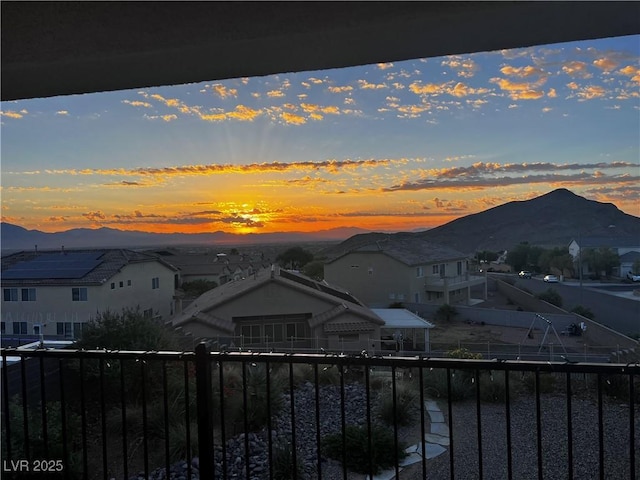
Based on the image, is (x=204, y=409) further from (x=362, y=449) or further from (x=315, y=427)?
(x=362, y=449)

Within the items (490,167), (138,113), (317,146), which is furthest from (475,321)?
(138,113)

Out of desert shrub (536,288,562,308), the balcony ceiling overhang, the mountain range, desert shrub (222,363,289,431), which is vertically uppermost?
the balcony ceiling overhang

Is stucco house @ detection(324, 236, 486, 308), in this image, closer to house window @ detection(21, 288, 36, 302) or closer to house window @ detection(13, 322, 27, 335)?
house window @ detection(21, 288, 36, 302)

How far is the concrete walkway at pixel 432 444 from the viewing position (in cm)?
339

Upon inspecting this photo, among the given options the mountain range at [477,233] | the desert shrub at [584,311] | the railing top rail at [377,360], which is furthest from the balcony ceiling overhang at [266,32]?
the desert shrub at [584,311]

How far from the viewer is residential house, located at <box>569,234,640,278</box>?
12.9 ft

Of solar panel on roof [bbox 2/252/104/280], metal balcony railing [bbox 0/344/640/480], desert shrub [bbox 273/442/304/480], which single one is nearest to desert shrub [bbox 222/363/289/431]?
metal balcony railing [bbox 0/344/640/480]

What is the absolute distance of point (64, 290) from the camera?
17.5 ft

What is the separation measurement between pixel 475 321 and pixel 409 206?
79.5 inches

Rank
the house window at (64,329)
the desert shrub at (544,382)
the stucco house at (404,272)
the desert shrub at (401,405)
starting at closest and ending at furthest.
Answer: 1. the desert shrub at (401,405)
2. the desert shrub at (544,382)
3. the house window at (64,329)
4. the stucco house at (404,272)

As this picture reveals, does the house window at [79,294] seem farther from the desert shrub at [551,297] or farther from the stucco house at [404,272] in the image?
the desert shrub at [551,297]

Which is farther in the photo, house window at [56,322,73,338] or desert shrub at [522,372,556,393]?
house window at [56,322,73,338]

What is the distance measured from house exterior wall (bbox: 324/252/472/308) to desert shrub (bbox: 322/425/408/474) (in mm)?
3206

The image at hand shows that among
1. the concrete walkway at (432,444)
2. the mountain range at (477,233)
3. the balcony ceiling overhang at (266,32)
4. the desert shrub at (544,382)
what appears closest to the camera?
the balcony ceiling overhang at (266,32)
